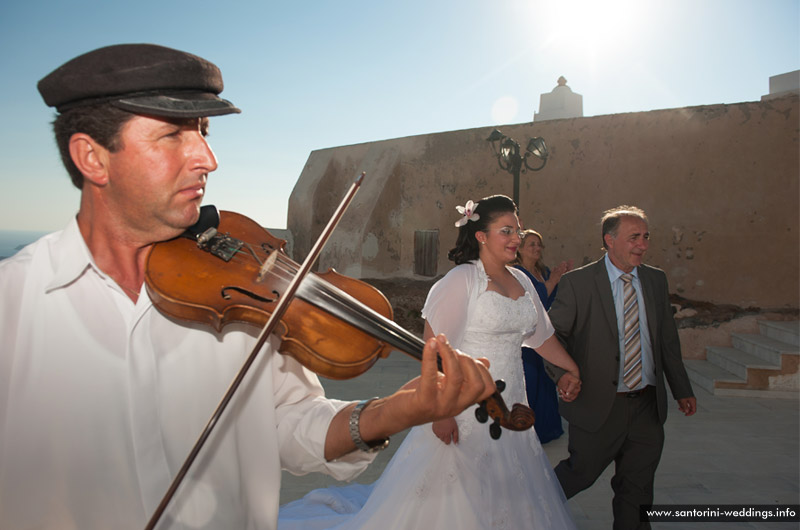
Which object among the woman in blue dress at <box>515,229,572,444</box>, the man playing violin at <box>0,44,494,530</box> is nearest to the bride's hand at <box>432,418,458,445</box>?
the man playing violin at <box>0,44,494,530</box>

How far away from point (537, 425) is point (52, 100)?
451cm

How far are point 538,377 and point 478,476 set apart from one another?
8.05ft

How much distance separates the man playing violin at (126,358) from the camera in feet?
3.53

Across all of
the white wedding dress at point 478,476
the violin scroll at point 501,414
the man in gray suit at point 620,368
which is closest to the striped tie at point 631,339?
the man in gray suit at point 620,368

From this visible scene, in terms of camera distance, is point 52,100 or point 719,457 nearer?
point 52,100

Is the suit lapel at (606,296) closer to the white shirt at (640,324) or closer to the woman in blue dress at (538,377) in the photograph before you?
the white shirt at (640,324)

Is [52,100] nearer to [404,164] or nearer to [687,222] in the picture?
[687,222]

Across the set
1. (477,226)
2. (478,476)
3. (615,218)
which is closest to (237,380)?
(478,476)

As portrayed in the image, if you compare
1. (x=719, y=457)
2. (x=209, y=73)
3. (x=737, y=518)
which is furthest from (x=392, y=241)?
(x=209, y=73)

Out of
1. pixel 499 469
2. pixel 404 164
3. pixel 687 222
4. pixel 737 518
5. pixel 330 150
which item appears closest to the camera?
pixel 499 469

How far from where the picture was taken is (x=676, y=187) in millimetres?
8352

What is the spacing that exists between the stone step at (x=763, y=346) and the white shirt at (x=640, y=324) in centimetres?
442

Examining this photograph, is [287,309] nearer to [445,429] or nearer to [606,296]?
[445,429]

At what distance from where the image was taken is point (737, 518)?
11.5 ft
